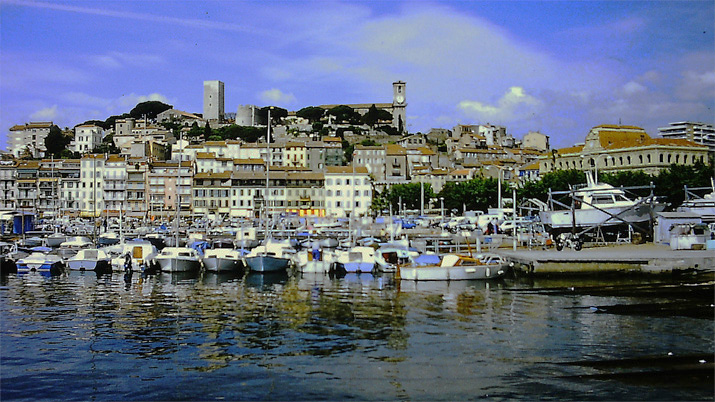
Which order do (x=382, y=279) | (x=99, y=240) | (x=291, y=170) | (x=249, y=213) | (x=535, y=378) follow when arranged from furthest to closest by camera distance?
(x=291, y=170)
(x=249, y=213)
(x=99, y=240)
(x=382, y=279)
(x=535, y=378)

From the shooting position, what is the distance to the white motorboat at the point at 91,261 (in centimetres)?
3581

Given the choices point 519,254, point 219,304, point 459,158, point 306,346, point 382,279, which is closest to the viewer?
point 306,346

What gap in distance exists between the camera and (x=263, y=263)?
35219 mm

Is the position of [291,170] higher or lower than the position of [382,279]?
higher

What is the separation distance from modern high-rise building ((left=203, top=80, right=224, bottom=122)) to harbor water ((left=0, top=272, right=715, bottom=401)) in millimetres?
144822

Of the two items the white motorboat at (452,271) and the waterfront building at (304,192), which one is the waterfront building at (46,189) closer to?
the waterfront building at (304,192)

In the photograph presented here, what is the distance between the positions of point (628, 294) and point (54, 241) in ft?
147

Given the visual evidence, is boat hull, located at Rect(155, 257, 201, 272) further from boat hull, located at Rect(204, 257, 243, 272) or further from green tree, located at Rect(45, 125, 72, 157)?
green tree, located at Rect(45, 125, 72, 157)

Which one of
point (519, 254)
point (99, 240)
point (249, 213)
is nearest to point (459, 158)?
point (249, 213)

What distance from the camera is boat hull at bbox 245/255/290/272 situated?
3522 centimetres

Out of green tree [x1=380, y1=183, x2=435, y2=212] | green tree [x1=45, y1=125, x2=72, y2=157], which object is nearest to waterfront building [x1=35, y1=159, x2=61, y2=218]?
green tree [x1=45, y1=125, x2=72, y2=157]

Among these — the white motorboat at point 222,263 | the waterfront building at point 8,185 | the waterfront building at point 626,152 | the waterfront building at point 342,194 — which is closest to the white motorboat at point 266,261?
the white motorboat at point 222,263

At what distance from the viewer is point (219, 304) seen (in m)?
24.4

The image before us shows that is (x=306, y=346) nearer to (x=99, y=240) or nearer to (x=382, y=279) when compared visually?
(x=382, y=279)
